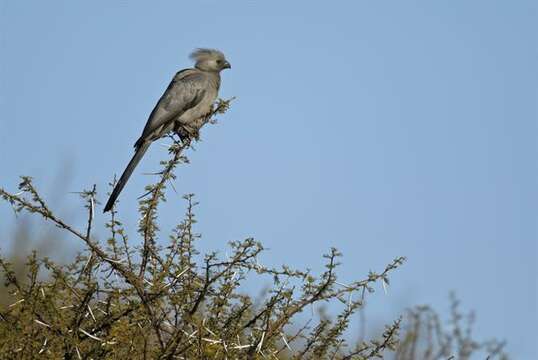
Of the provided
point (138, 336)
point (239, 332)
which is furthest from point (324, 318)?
point (138, 336)

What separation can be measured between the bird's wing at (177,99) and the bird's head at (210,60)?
0.51m

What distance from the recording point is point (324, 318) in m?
3.89

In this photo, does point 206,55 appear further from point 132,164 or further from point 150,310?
point 150,310

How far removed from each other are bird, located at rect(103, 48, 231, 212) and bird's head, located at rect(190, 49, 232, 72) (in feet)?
0.64

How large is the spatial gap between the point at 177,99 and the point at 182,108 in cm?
12

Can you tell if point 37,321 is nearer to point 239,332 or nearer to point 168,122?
point 239,332

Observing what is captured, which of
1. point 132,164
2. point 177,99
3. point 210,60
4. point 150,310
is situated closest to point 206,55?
point 210,60

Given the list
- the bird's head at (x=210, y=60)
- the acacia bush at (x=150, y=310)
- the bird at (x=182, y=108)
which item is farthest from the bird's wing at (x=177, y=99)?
the acacia bush at (x=150, y=310)

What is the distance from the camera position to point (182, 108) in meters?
8.13

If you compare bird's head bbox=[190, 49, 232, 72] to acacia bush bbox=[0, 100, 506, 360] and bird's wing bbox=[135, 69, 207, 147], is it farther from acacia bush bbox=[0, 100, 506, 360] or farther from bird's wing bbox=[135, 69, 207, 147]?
acacia bush bbox=[0, 100, 506, 360]

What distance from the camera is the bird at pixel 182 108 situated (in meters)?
7.77

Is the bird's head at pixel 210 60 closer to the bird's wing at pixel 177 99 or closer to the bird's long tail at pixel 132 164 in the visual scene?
the bird's wing at pixel 177 99

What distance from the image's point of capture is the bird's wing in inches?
310

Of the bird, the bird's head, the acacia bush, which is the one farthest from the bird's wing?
the acacia bush
